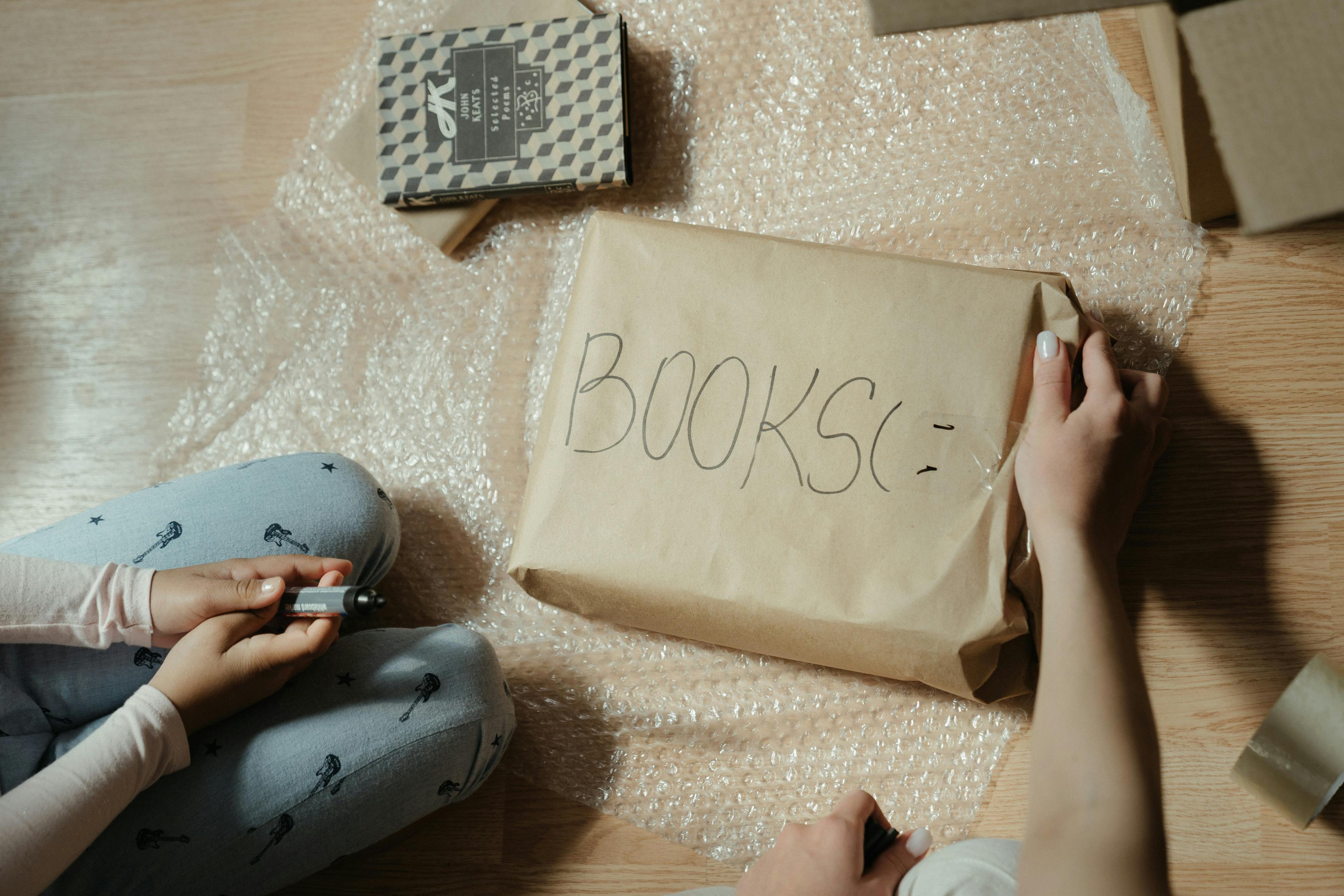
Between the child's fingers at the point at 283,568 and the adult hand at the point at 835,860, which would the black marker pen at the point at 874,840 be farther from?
the child's fingers at the point at 283,568

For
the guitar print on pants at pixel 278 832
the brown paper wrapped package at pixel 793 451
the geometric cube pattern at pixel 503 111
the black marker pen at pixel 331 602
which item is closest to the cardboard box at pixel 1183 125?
the brown paper wrapped package at pixel 793 451

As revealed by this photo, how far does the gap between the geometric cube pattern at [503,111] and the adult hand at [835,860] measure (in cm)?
51

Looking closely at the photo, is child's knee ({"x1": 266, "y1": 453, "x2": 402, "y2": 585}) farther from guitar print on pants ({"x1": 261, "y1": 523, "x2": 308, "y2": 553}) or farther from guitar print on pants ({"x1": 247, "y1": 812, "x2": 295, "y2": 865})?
guitar print on pants ({"x1": 247, "y1": 812, "x2": 295, "y2": 865})

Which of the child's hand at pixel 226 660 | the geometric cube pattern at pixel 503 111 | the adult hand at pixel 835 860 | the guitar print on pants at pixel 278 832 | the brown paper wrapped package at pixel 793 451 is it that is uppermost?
the geometric cube pattern at pixel 503 111

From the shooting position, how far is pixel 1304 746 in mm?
552

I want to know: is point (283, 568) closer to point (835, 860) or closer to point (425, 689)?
point (425, 689)

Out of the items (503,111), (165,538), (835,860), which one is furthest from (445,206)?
(835,860)

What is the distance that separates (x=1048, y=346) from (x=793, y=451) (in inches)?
7.1

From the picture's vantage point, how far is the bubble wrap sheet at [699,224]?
655mm

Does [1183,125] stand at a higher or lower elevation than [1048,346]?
higher

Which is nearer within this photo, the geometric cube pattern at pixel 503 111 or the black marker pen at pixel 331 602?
the black marker pen at pixel 331 602

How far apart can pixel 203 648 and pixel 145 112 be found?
2.05ft

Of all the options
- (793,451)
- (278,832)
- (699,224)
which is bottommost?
(278,832)

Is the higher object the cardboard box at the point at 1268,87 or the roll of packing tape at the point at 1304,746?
the cardboard box at the point at 1268,87
